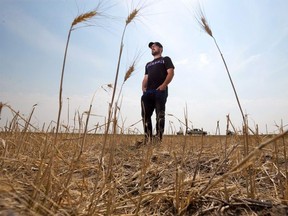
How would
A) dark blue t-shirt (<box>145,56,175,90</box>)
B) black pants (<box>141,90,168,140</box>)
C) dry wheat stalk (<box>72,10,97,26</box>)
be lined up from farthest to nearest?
dark blue t-shirt (<box>145,56,175,90</box>) < black pants (<box>141,90,168,140</box>) < dry wheat stalk (<box>72,10,97,26</box>)

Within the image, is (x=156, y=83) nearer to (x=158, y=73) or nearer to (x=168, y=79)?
(x=158, y=73)

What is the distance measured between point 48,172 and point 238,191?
1.03m

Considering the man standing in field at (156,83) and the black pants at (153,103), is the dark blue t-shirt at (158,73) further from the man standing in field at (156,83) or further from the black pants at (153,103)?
the black pants at (153,103)

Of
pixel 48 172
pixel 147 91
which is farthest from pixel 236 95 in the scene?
pixel 147 91

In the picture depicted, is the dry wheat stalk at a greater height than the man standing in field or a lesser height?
lesser

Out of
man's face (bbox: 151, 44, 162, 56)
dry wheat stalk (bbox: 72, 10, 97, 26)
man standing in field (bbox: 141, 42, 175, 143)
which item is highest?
man's face (bbox: 151, 44, 162, 56)

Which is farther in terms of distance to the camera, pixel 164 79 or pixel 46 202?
pixel 164 79

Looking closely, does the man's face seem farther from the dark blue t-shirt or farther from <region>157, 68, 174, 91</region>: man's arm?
<region>157, 68, 174, 91</region>: man's arm

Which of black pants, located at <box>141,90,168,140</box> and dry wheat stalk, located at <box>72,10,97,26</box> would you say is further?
black pants, located at <box>141,90,168,140</box>

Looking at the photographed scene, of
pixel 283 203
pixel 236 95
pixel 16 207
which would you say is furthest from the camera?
pixel 283 203

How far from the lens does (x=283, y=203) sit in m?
1.36

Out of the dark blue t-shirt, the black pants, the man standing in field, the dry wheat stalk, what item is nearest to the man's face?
the man standing in field

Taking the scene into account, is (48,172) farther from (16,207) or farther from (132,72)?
(132,72)

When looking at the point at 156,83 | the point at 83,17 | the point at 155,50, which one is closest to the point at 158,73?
the point at 156,83
